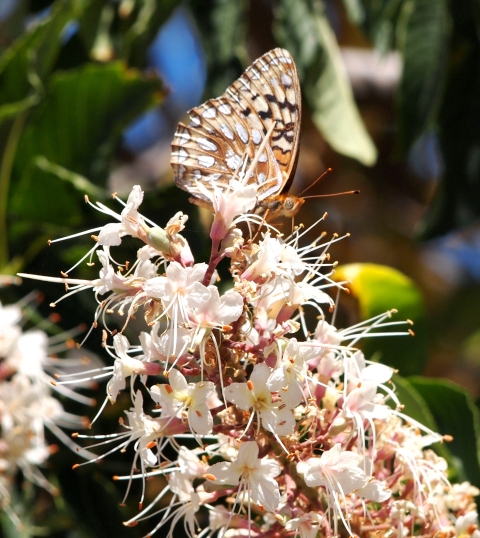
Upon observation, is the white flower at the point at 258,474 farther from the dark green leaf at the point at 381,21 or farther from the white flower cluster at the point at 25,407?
the dark green leaf at the point at 381,21

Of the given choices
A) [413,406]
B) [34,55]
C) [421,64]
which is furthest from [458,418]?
[34,55]

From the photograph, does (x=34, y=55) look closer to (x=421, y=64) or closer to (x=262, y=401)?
(x=421, y=64)

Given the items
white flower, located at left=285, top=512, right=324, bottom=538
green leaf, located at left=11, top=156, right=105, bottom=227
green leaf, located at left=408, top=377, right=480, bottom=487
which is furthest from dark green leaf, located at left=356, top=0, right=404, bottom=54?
white flower, located at left=285, top=512, right=324, bottom=538

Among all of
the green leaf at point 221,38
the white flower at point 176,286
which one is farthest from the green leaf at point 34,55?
the white flower at point 176,286

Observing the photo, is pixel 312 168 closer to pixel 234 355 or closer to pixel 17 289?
pixel 17 289

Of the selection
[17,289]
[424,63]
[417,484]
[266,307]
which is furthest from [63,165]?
[417,484]

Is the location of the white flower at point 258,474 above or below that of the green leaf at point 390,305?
above
